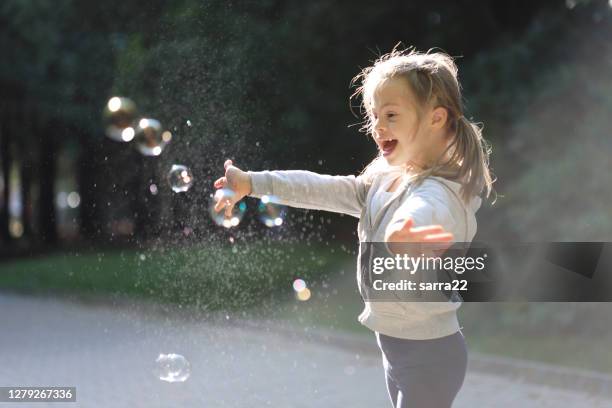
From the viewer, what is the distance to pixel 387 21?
10.4m

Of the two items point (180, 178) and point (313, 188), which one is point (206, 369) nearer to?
point (180, 178)

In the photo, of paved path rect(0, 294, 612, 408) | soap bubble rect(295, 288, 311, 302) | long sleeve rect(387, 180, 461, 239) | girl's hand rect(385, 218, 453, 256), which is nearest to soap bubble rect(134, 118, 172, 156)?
paved path rect(0, 294, 612, 408)

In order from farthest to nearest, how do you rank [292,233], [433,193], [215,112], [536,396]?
1. [292,233]
2. [215,112]
3. [536,396]
4. [433,193]

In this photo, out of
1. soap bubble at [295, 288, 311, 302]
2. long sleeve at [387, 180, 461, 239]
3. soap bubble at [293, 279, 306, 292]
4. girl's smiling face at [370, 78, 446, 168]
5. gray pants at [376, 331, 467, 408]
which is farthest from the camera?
soap bubble at [293, 279, 306, 292]

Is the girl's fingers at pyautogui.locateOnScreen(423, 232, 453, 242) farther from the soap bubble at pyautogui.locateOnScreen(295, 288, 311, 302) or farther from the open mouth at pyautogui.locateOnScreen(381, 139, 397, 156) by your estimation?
the soap bubble at pyautogui.locateOnScreen(295, 288, 311, 302)

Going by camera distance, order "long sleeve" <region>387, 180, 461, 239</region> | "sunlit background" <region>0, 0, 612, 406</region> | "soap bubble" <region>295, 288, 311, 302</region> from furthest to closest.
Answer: "soap bubble" <region>295, 288, 311, 302</region>
"sunlit background" <region>0, 0, 612, 406</region>
"long sleeve" <region>387, 180, 461, 239</region>

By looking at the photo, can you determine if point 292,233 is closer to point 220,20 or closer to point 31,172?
point 220,20

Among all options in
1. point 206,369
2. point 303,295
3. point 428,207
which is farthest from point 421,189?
point 303,295

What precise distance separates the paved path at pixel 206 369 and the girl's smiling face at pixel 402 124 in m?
3.20

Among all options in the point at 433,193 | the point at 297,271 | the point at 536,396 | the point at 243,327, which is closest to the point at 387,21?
the point at 297,271

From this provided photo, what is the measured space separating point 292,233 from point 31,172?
9490 millimetres

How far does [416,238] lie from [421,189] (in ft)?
1.11

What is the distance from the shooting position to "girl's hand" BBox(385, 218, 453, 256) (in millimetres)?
2006

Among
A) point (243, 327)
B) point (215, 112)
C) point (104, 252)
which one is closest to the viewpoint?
point (243, 327)
